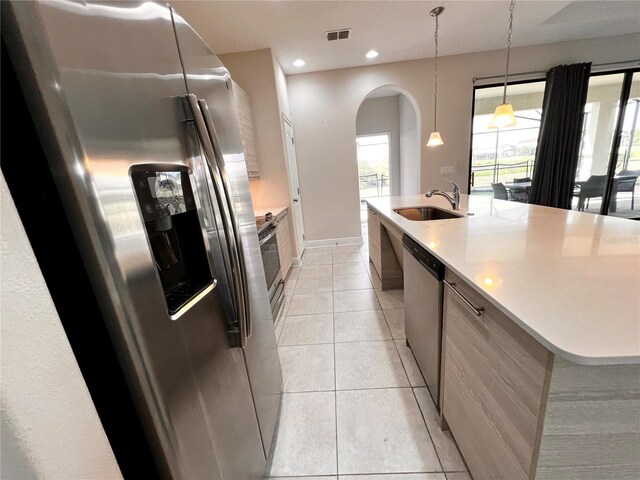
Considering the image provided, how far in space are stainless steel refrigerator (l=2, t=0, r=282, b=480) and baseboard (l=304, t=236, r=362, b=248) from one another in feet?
12.0

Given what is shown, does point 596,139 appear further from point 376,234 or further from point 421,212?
point 376,234

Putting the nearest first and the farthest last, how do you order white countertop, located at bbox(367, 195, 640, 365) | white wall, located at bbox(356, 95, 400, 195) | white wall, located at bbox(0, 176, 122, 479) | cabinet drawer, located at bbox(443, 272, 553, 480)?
white wall, located at bbox(0, 176, 122, 479) < white countertop, located at bbox(367, 195, 640, 365) < cabinet drawer, located at bbox(443, 272, 553, 480) < white wall, located at bbox(356, 95, 400, 195)

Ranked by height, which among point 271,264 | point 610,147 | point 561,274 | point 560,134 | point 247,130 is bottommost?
point 271,264

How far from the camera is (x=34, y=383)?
1.26 ft

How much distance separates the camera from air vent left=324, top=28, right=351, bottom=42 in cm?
293

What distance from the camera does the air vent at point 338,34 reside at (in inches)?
115

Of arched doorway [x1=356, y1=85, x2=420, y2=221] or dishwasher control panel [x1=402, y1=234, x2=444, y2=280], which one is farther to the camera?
arched doorway [x1=356, y1=85, x2=420, y2=221]

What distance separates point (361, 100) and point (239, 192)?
3777 mm

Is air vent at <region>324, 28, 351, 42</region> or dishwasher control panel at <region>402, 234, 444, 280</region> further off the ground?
air vent at <region>324, 28, 351, 42</region>

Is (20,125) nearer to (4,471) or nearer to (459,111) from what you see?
(4,471)

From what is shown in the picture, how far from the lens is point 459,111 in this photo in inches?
161

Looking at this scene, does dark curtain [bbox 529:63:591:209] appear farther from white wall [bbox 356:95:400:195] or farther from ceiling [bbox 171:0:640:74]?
white wall [bbox 356:95:400:195]

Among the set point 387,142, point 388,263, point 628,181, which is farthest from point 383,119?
point 388,263

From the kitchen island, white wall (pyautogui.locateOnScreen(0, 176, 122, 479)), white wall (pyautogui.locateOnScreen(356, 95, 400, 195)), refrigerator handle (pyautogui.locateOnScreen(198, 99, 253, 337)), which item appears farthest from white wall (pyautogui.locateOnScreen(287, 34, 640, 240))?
white wall (pyautogui.locateOnScreen(0, 176, 122, 479))
